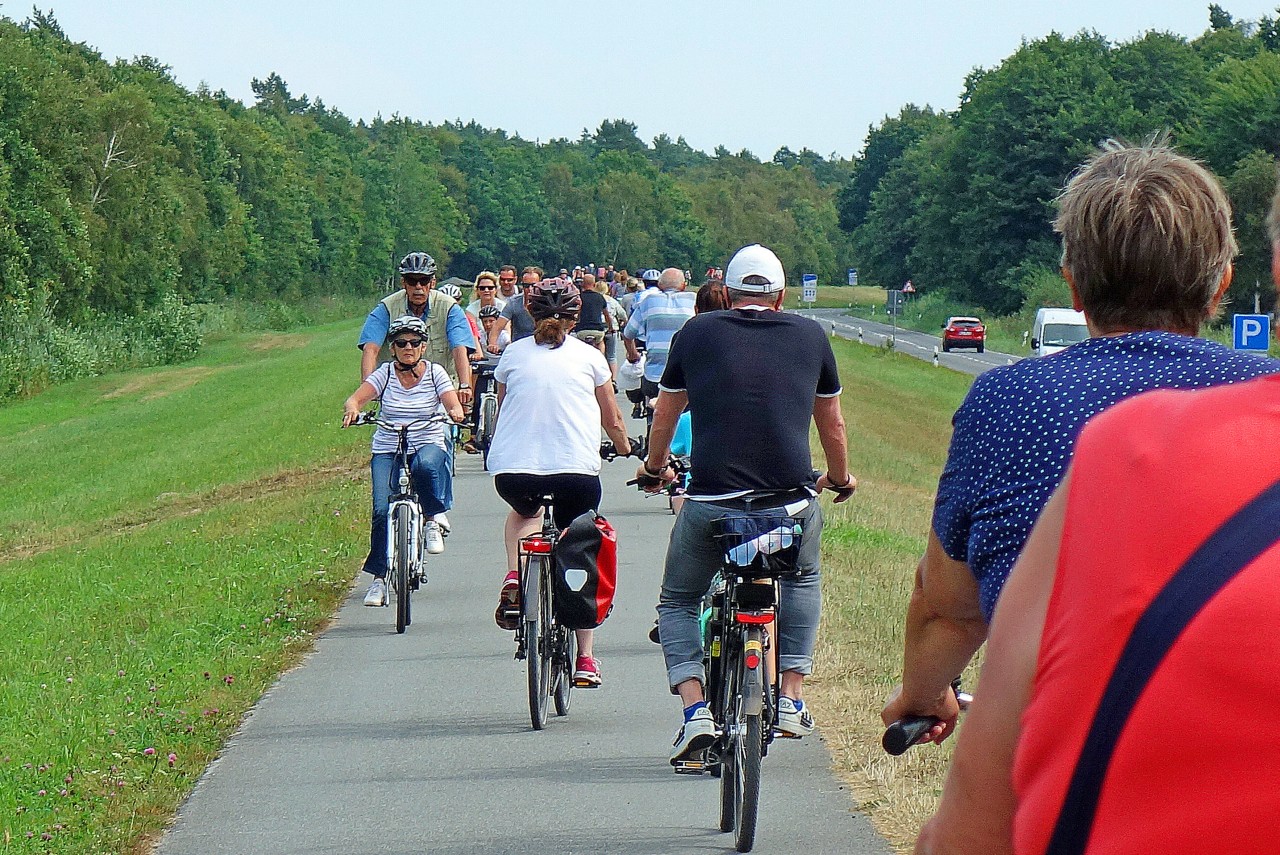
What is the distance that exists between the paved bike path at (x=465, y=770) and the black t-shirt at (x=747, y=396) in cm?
122

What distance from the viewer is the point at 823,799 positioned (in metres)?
6.48

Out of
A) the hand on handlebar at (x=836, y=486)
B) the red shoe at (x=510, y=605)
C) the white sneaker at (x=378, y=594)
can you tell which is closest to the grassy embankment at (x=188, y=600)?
the white sneaker at (x=378, y=594)

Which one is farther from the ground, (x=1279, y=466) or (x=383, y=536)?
(x=1279, y=466)

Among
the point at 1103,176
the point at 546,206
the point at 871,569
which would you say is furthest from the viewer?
the point at 546,206

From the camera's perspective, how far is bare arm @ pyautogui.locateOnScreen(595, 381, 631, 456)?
27.2 ft

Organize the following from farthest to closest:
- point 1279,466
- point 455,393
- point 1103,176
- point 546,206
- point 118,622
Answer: point 546,206 < point 118,622 < point 455,393 < point 1103,176 < point 1279,466

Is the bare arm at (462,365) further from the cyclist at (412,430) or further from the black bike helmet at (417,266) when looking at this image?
the cyclist at (412,430)

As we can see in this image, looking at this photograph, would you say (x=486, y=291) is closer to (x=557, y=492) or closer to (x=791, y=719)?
(x=557, y=492)

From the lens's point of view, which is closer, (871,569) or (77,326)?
(871,569)

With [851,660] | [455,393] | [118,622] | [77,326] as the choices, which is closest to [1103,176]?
[851,660]

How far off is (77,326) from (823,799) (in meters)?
58.4

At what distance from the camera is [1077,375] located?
9.30 ft

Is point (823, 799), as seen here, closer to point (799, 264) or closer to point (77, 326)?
point (77, 326)

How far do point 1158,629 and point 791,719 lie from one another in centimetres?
479
